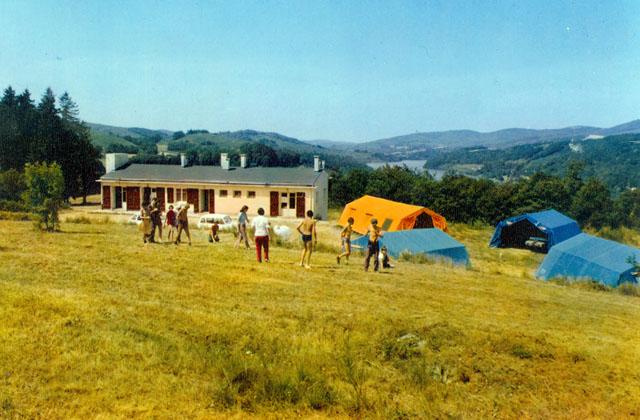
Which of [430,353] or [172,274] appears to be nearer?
[430,353]

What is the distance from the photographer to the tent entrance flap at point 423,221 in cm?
3126

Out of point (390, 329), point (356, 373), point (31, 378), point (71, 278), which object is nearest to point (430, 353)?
point (390, 329)

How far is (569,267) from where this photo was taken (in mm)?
19281

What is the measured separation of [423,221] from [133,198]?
21984 millimetres

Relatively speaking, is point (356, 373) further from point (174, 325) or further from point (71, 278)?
point (71, 278)

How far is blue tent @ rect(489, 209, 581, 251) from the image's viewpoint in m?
30.3

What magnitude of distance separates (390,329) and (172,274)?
5431mm

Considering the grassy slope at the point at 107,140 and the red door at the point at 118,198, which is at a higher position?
the grassy slope at the point at 107,140

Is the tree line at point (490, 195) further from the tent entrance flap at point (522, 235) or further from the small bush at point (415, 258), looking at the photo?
the small bush at point (415, 258)

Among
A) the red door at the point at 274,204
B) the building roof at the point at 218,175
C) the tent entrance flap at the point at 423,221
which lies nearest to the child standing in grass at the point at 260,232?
the tent entrance flap at the point at 423,221

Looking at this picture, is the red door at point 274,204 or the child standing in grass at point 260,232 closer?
the child standing in grass at point 260,232

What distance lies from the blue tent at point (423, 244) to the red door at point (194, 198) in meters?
17.2

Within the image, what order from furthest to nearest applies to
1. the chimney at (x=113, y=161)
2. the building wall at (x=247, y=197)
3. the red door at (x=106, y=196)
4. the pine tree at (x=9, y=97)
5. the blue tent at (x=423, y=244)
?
the pine tree at (x=9, y=97) < the chimney at (x=113, y=161) < the red door at (x=106, y=196) < the building wall at (x=247, y=197) < the blue tent at (x=423, y=244)

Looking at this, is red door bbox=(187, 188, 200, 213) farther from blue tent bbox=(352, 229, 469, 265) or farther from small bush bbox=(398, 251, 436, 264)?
small bush bbox=(398, 251, 436, 264)
